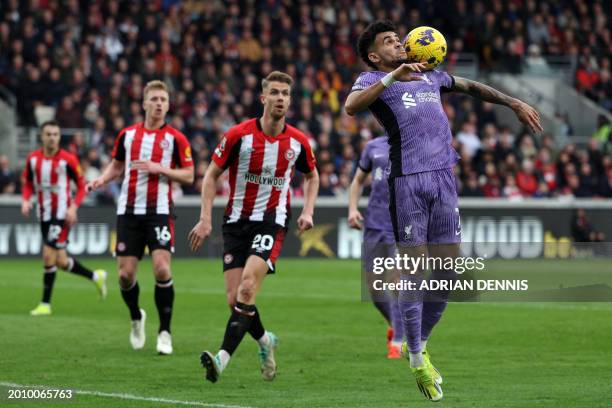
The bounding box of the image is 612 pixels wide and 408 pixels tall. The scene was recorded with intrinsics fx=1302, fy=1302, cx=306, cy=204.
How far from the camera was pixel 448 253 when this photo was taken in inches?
352

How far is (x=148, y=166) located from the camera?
11914 mm

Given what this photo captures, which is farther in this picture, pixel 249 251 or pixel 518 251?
pixel 518 251

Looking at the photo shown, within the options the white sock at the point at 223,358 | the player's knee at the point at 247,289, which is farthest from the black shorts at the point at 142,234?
the white sock at the point at 223,358

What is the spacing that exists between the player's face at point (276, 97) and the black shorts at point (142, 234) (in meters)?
2.46

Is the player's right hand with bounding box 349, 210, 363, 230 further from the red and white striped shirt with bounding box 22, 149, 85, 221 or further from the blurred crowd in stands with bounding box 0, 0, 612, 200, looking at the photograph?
the blurred crowd in stands with bounding box 0, 0, 612, 200

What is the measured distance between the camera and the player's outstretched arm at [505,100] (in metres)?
8.84

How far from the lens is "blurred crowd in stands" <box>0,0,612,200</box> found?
27438mm

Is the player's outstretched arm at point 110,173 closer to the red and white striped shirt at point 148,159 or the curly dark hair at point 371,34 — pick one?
the red and white striped shirt at point 148,159

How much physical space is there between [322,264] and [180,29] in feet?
27.7

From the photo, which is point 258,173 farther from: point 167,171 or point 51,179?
point 51,179

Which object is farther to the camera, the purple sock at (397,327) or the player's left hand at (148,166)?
the player's left hand at (148,166)

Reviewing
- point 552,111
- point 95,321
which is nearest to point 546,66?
point 552,111

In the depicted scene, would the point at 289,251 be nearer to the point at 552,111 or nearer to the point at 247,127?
the point at 552,111

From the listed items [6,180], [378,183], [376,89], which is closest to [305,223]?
[376,89]
